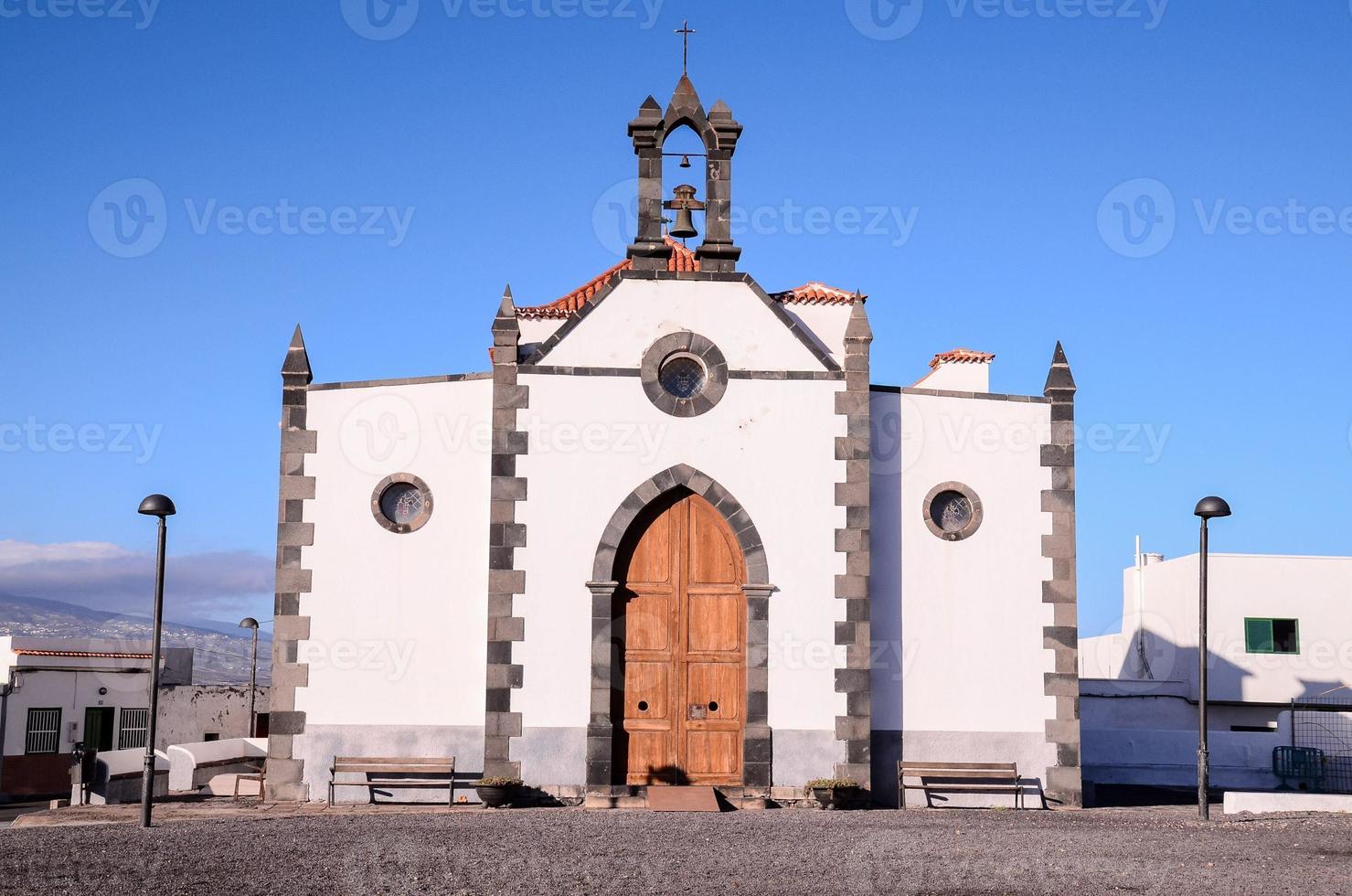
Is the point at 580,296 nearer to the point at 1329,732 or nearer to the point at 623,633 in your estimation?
the point at 623,633

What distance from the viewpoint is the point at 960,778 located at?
64.7 feet

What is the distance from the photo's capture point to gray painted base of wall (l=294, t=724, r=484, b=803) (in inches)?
760

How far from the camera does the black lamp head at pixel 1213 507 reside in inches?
714

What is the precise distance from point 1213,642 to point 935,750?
70.6 ft

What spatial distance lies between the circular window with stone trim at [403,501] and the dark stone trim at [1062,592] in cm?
910

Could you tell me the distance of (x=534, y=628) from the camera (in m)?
19.2

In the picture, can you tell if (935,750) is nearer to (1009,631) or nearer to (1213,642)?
Result: (1009,631)

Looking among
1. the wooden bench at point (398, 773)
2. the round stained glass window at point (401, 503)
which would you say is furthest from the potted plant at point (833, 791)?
the round stained glass window at point (401, 503)

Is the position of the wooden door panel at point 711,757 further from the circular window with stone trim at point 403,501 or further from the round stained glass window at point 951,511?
the circular window with stone trim at point 403,501

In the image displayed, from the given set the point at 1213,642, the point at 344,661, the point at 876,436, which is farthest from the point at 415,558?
the point at 1213,642

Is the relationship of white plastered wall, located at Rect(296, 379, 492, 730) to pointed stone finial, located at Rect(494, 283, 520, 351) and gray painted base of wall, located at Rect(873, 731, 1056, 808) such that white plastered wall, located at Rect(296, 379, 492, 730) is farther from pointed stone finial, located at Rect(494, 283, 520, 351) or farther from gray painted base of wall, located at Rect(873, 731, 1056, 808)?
gray painted base of wall, located at Rect(873, 731, 1056, 808)

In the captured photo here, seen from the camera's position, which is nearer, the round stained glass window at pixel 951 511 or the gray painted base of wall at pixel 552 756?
the gray painted base of wall at pixel 552 756

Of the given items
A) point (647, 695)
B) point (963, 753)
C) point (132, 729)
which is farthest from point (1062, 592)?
point (132, 729)

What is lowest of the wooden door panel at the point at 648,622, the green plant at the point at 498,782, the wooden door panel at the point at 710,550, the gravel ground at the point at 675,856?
the gravel ground at the point at 675,856
